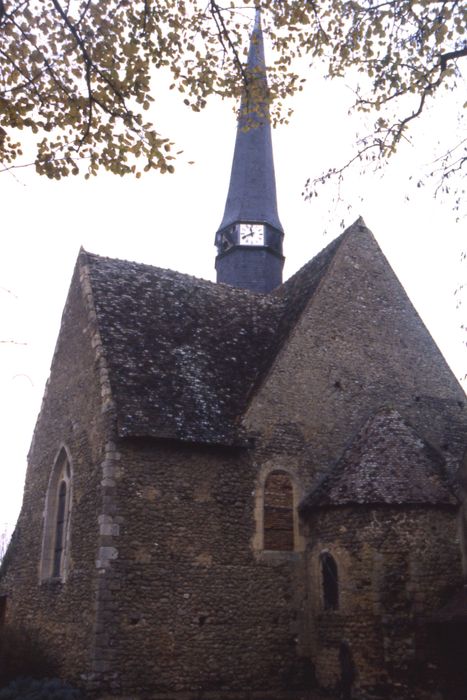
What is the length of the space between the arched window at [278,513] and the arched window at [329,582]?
2.86 ft

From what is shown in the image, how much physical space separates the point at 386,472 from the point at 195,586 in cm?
432

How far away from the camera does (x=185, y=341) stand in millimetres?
16250

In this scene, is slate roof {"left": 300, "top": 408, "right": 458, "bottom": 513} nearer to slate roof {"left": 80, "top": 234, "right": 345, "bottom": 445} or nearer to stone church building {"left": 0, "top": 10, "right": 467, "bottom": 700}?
stone church building {"left": 0, "top": 10, "right": 467, "bottom": 700}

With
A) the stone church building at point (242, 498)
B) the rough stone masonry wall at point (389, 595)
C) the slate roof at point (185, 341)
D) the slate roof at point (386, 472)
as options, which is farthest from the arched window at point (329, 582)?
the slate roof at point (185, 341)

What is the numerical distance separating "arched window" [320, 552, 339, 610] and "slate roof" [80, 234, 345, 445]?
291cm

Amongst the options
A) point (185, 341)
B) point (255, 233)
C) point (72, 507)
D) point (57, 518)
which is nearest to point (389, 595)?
point (72, 507)

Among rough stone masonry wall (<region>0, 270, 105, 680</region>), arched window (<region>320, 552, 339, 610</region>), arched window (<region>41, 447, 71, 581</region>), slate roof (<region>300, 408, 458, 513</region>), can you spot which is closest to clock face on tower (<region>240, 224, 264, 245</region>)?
rough stone masonry wall (<region>0, 270, 105, 680</region>)

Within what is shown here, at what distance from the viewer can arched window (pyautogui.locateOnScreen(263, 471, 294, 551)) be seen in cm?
1448

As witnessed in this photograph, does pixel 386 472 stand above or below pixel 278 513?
above

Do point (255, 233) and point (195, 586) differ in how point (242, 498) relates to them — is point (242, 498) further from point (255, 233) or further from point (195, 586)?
point (255, 233)

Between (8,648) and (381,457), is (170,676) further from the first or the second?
(381,457)

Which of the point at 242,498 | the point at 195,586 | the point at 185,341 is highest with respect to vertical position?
the point at 185,341

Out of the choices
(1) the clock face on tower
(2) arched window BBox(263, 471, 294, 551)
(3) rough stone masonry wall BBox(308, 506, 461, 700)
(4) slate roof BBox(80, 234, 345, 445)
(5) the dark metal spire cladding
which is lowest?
(3) rough stone masonry wall BBox(308, 506, 461, 700)

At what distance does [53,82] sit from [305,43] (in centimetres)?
313
